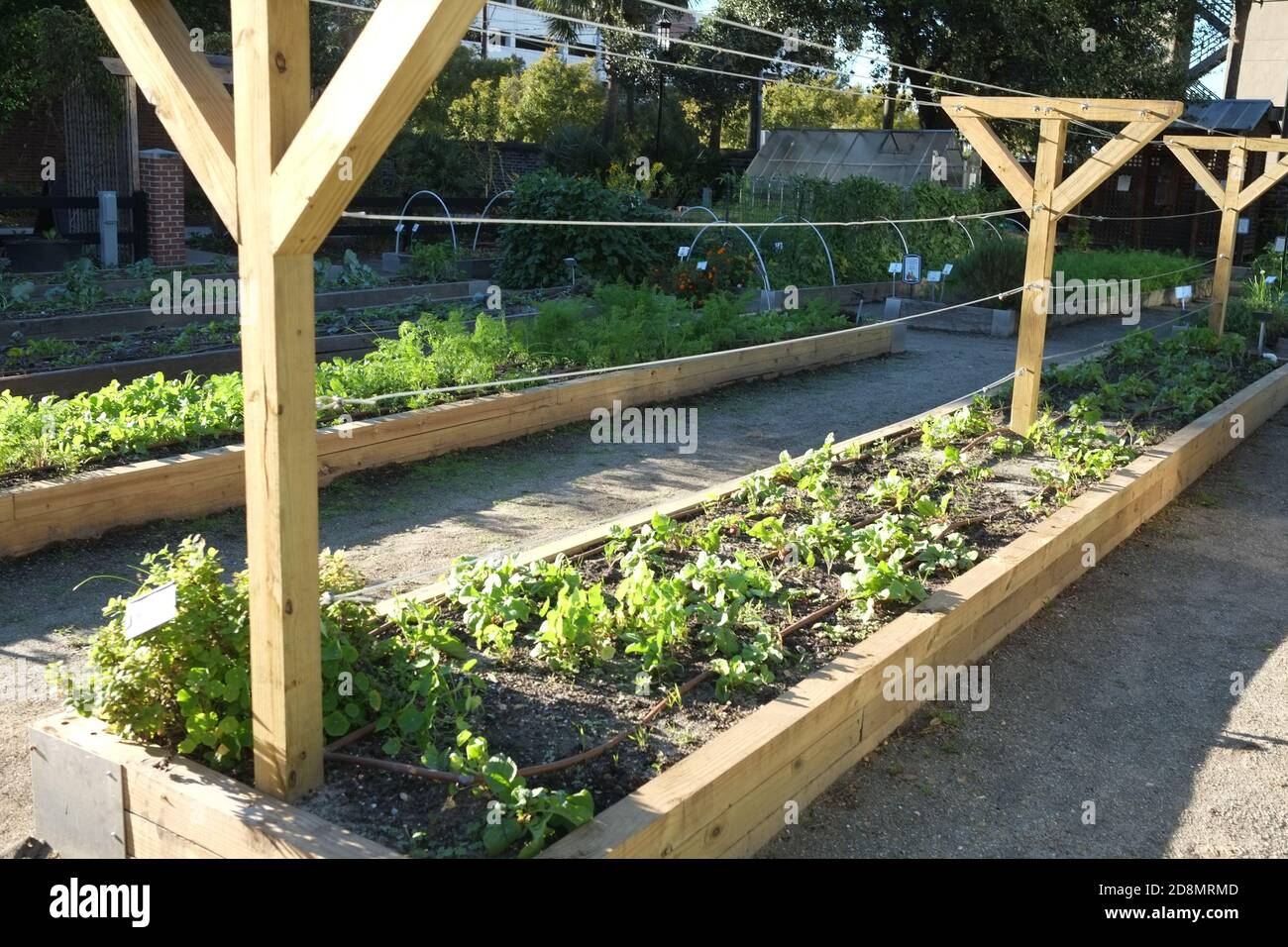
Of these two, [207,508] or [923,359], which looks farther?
[923,359]

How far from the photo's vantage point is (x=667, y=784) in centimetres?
334

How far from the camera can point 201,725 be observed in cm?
327

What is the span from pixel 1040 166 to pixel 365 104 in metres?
6.80

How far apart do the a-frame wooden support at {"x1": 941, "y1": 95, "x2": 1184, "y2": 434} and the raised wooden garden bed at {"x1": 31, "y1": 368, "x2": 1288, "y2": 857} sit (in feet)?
12.0

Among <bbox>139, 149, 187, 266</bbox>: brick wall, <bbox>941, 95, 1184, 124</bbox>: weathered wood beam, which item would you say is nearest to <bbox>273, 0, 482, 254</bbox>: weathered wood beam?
<bbox>941, 95, 1184, 124</bbox>: weathered wood beam

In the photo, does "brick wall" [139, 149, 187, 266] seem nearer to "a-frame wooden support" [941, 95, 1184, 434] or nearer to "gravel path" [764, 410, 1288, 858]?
"a-frame wooden support" [941, 95, 1184, 434]

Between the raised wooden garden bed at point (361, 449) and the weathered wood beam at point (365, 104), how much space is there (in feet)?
12.1

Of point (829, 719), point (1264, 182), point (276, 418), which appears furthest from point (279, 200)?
point (1264, 182)

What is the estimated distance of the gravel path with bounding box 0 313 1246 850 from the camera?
487 cm

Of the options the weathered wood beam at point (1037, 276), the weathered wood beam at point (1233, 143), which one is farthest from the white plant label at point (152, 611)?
the weathered wood beam at point (1233, 143)
